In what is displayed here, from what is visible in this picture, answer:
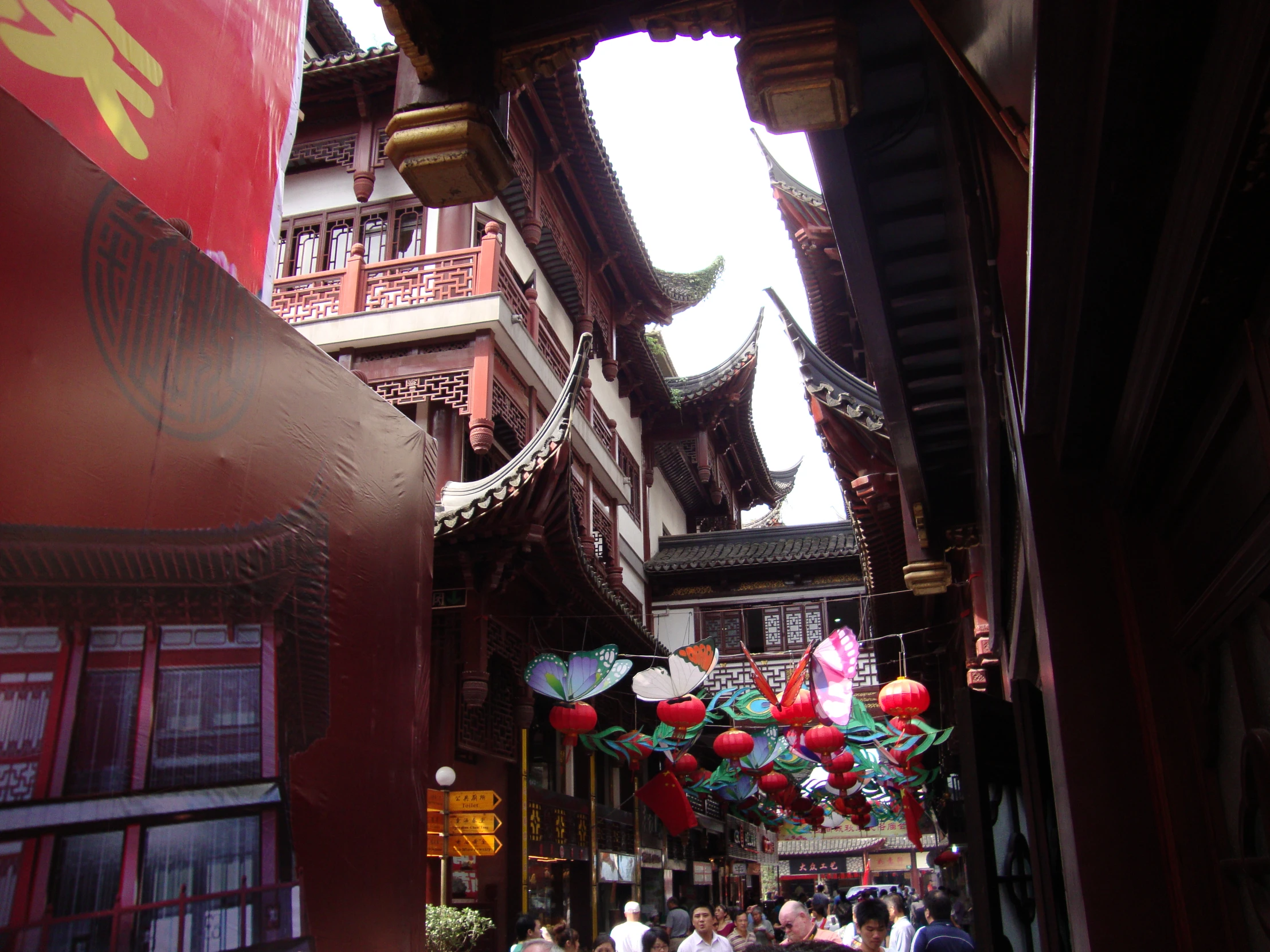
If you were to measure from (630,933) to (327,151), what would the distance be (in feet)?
33.2

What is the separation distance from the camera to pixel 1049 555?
2.52m

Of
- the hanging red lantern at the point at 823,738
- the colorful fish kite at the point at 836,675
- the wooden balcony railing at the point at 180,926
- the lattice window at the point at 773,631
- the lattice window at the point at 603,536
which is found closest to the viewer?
the wooden balcony railing at the point at 180,926

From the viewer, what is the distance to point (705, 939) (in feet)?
20.8

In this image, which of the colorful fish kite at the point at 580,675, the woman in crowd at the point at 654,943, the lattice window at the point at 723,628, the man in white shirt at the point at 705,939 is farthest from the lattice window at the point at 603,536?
the woman in crowd at the point at 654,943

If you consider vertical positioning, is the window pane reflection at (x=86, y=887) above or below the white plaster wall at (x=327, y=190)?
below

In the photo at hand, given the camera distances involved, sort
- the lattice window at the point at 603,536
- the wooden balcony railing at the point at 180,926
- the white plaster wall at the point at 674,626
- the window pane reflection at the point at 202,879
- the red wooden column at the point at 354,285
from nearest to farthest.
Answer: the wooden balcony railing at the point at 180,926
the window pane reflection at the point at 202,879
the red wooden column at the point at 354,285
the lattice window at the point at 603,536
the white plaster wall at the point at 674,626

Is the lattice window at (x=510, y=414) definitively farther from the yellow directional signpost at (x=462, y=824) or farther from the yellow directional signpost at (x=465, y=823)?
the yellow directional signpost at (x=465, y=823)

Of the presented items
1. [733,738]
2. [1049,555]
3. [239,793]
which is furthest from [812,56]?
[733,738]

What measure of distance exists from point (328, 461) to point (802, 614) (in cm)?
1685

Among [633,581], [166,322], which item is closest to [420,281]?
[633,581]

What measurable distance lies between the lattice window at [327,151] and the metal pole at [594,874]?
8.46m

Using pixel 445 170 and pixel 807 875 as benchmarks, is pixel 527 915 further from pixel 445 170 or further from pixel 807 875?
pixel 807 875

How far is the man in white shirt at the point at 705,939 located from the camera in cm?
621

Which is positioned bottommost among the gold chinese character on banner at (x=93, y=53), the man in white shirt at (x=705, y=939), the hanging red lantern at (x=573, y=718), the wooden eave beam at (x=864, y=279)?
the man in white shirt at (x=705, y=939)
